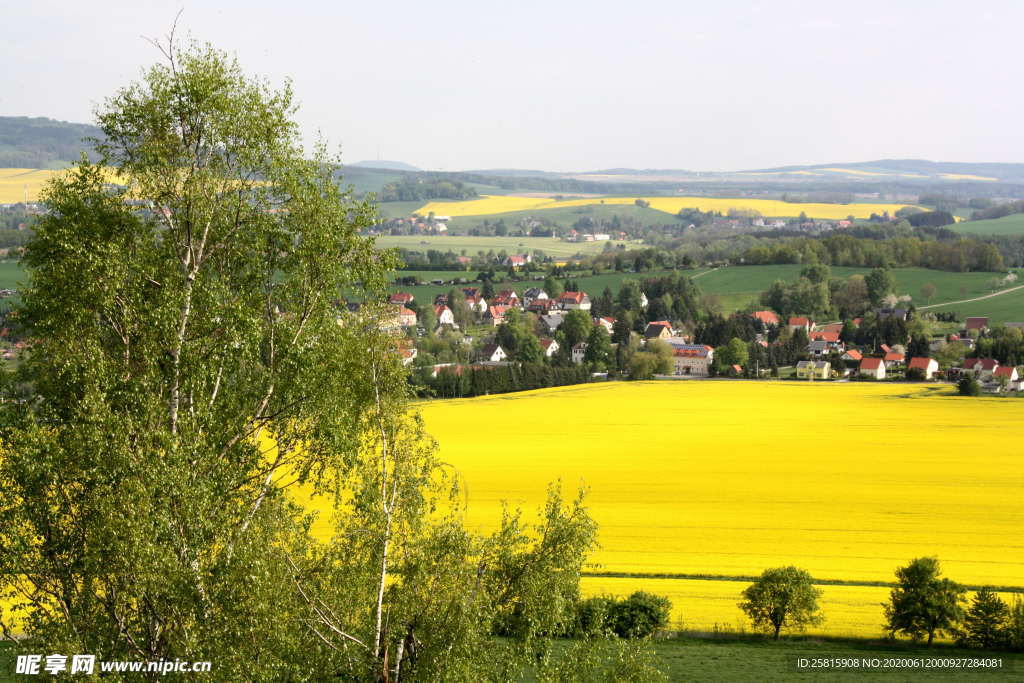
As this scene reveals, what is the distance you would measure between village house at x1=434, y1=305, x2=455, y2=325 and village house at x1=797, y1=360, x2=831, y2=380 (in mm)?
40886

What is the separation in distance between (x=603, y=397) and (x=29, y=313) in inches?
2256

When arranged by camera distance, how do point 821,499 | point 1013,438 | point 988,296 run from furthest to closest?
point 988,296, point 1013,438, point 821,499

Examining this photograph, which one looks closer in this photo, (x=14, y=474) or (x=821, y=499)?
(x=14, y=474)

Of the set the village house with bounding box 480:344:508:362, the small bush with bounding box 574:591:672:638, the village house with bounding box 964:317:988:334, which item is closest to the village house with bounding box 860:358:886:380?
the village house with bounding box 964:317:988:334

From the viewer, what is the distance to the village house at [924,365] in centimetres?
8144

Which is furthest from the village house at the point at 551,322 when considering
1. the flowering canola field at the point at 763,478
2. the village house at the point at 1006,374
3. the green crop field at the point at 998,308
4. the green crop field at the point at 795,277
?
the village house at the point at 1006,374

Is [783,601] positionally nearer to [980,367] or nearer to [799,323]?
[980,367]

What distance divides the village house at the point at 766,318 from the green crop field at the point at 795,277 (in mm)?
9168

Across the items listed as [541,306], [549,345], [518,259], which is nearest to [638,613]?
[549,345]

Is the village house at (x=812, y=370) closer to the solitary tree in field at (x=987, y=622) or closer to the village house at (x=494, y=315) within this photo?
the village house at (x=494, y=315)

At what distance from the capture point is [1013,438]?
50.7 m

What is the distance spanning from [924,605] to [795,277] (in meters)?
110

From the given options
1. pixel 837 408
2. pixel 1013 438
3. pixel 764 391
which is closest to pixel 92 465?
pixel 1013 438

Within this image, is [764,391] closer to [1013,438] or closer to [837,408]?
[837,408]
